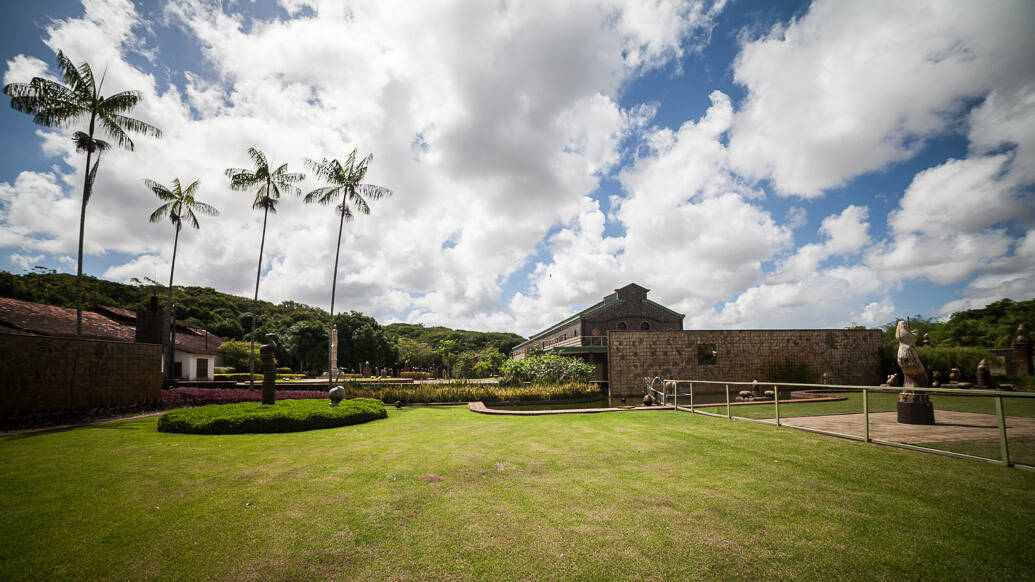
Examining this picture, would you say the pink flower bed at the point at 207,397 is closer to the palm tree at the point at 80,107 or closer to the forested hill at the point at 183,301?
the palm tree at the point at 80,107

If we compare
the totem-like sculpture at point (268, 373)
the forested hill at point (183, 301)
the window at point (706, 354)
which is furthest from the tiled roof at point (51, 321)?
the window at point (706, 354)

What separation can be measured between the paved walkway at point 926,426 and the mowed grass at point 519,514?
61 cm

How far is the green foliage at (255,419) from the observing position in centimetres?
899

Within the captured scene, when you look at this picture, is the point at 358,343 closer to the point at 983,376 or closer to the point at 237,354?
the point at 237,354

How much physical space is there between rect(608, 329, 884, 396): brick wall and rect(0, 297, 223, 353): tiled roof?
21864 mm

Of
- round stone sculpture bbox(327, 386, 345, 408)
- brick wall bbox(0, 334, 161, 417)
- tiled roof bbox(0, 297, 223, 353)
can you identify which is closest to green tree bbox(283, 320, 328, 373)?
tiled roof bbox(0, 297, 223, 353)

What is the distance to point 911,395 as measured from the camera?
8.29m

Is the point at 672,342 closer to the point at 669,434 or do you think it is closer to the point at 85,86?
the point at 669,434

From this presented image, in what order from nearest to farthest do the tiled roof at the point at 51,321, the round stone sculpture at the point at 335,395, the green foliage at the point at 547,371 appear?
the round stone sculpture at the point at 335,395 → the tiled roof at the point at 51,321 → the green foliage at the point at 547,371

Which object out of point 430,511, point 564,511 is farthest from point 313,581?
point 564,511

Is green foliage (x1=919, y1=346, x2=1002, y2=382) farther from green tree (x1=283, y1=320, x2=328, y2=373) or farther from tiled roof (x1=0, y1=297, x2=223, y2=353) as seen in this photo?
green tree (x1=283, y1=320, x2=328, y2=373)

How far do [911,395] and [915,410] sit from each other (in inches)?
20.6

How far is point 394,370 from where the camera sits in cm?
5453

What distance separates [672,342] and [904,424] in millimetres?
12036
